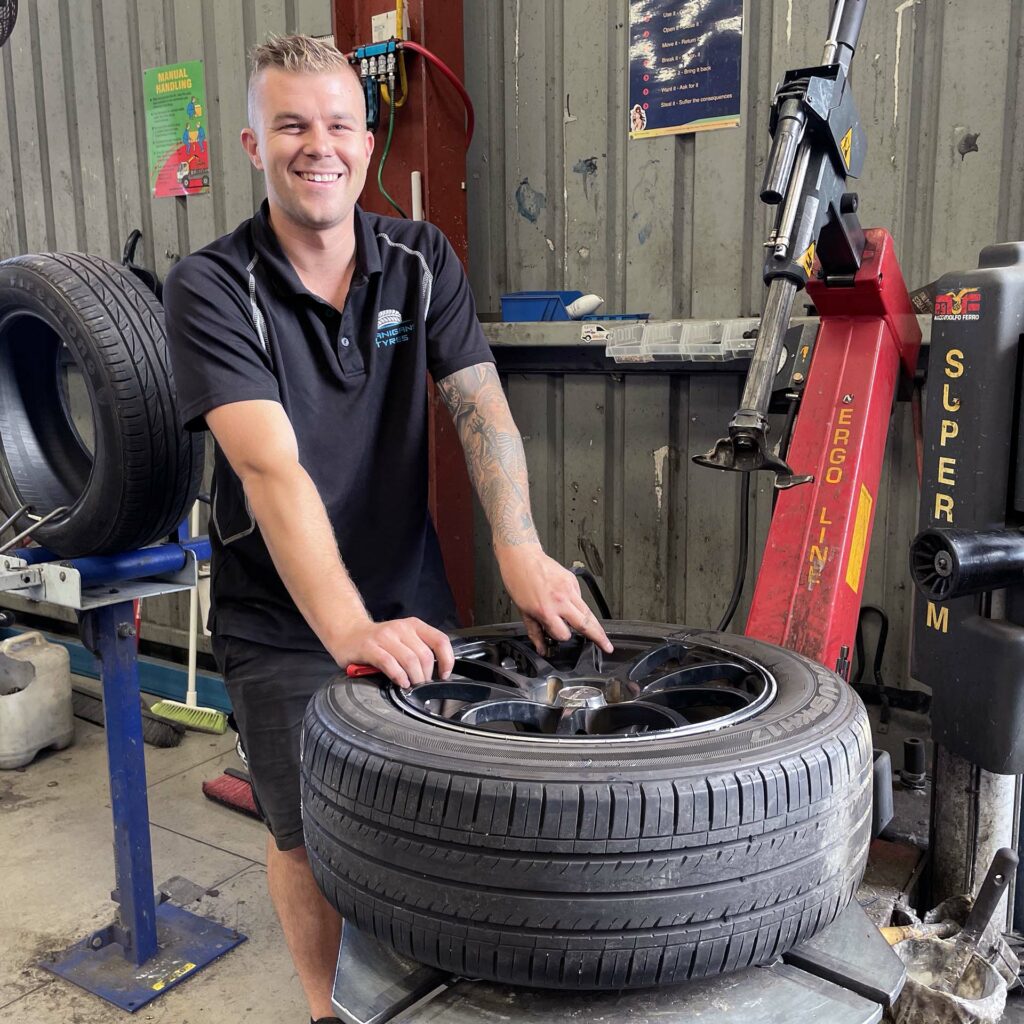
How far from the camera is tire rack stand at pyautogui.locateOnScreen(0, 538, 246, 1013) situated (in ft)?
6.66

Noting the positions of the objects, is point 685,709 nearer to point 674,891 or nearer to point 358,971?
point 674,891

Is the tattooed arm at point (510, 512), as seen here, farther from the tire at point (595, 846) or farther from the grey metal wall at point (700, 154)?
the grey metal wall at point (700, 154)

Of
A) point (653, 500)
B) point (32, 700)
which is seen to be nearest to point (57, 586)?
point (32, 700)

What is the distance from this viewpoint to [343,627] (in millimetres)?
1229

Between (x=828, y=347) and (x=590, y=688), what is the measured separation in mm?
784

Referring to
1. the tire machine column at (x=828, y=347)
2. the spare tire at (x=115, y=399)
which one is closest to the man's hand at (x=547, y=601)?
the tire machine column at (x=828, y=347)

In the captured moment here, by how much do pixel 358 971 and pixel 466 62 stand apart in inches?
105

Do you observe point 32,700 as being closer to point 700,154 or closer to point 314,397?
point 314,397

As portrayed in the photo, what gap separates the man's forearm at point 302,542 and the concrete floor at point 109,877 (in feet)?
3.89

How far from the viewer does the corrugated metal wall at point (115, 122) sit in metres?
3.38

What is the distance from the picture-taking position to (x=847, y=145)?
4.57ft

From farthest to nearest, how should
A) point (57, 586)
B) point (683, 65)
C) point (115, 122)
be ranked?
1. point (115, 122)
2. point (683, 65)
3. point (57, 586)

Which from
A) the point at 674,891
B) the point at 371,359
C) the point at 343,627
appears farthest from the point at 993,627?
the point at 371,359

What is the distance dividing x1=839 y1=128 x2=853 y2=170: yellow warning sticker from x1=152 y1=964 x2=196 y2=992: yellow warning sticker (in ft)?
6.88
